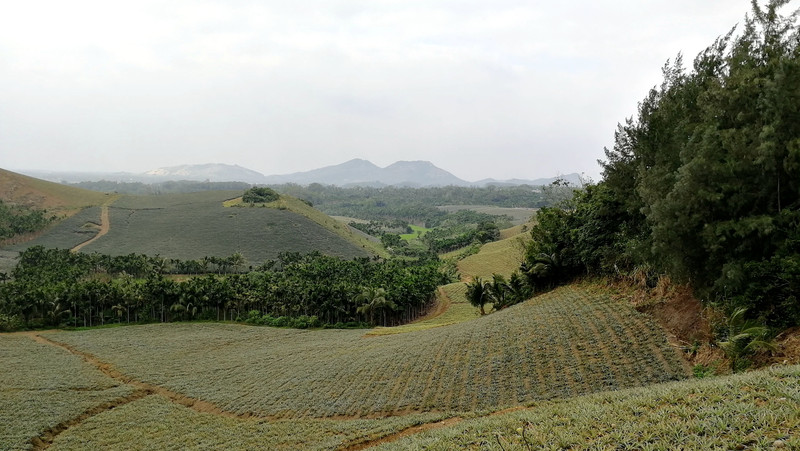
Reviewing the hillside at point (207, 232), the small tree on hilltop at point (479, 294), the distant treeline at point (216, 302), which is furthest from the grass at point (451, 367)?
the hillside at point (207, 232)

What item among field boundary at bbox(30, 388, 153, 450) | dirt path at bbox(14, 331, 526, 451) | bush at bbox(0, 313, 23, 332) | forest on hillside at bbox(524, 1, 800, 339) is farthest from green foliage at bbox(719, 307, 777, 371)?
bush at bbox(0, 313, 23, 332)

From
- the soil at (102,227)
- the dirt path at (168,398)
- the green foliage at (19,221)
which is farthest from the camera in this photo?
the green foliage at (19,221)

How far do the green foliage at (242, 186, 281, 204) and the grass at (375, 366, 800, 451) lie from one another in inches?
5478

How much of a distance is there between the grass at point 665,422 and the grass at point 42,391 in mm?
20939

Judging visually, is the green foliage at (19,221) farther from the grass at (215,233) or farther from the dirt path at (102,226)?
the grass at (215,233)

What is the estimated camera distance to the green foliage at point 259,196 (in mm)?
140875

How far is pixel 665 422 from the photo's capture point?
8.22m

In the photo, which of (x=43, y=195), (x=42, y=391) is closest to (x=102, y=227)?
(x=43, y=195)

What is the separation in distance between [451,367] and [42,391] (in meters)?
25.2

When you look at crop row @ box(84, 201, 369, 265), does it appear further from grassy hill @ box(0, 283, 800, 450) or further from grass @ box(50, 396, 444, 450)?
grass @ box(50, 396, 444, 450)

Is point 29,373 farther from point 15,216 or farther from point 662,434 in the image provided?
point 15,216

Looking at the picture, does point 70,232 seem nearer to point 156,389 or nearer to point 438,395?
point 156,389

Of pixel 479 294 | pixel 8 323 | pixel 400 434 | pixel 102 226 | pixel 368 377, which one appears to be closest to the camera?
pixel 400 434

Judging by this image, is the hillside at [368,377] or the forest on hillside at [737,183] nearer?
the forest on hillside at [737,183]
